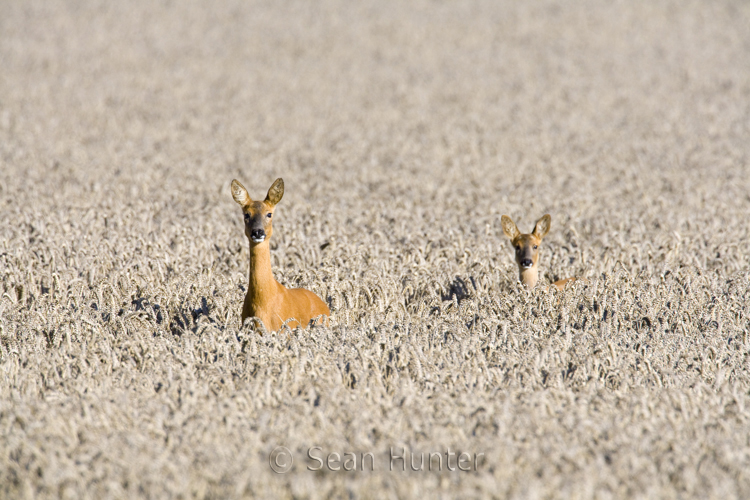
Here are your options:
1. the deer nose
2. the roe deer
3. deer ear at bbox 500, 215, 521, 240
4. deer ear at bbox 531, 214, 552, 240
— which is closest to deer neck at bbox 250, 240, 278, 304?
the deer nose

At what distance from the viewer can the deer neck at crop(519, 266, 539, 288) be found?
882 centimetres

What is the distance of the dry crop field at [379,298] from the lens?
4.72 metres

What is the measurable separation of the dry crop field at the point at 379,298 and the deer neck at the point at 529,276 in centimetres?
49

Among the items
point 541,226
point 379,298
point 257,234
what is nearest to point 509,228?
point 541,226

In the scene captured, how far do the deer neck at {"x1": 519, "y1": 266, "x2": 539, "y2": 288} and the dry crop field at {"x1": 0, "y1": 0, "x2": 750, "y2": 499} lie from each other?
19.3 inches

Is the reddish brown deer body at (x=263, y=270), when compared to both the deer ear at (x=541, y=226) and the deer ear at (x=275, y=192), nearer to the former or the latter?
the deer ear at (x=275, y=192)

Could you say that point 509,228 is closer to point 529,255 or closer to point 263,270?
point 529,255

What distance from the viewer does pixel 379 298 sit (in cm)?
830

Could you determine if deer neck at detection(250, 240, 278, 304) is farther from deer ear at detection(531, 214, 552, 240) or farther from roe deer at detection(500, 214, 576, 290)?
deer ear at detection(531, 214, 552, 240)

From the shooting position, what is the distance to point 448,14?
1465 inches

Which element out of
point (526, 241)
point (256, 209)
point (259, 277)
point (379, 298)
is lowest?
point (379, 298)

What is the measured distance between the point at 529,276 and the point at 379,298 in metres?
1.94

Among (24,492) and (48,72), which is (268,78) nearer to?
(48,72)

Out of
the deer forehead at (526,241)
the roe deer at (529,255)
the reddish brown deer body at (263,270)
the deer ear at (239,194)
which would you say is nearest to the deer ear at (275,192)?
the reddish brown deer body at (263,270)
